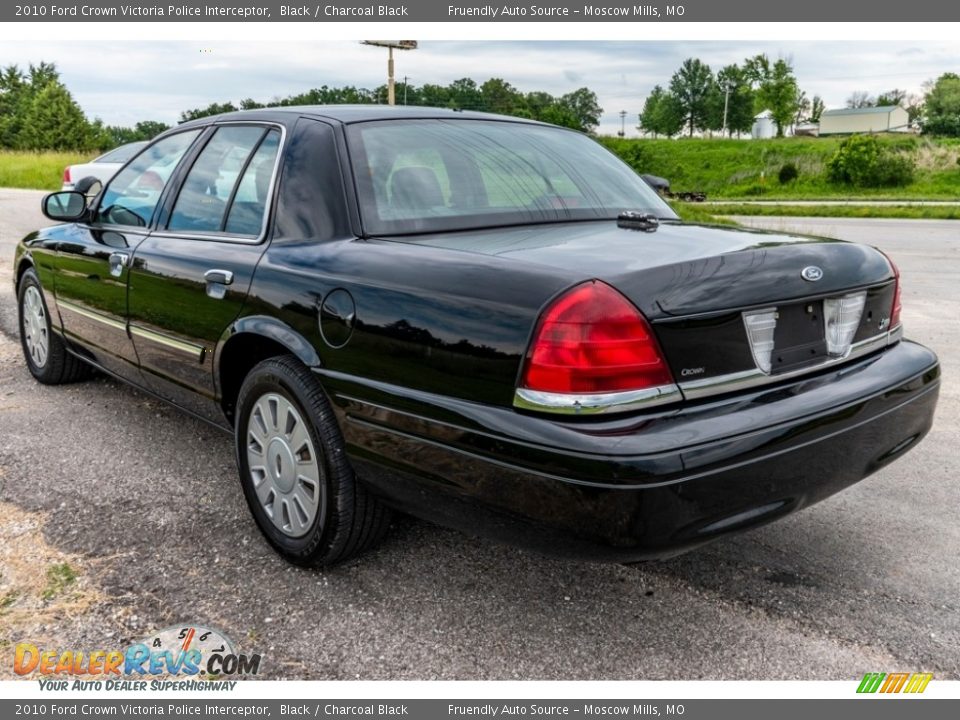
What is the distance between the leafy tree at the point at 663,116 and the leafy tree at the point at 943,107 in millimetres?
26229

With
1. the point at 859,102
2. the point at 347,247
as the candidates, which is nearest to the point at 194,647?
the point at 347,247

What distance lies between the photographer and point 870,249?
9.55 ft

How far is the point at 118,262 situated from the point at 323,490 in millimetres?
1890

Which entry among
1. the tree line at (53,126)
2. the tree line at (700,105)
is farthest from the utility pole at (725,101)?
the tree line at (53,126)

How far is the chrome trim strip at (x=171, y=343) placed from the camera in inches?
134

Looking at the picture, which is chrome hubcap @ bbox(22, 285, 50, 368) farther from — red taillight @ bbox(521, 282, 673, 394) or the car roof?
red taillight @ bbox(521, 282, 673, 394)

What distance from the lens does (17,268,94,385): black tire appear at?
5051mm

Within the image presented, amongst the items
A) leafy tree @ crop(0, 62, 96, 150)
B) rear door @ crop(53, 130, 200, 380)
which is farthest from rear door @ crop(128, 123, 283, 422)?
leafy tree @ crop(0, 62, 96, 150)

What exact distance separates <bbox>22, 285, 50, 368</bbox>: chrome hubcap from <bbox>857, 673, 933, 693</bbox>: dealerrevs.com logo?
4615 mm

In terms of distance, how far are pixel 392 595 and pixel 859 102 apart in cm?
12901

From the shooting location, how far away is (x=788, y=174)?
4928cm

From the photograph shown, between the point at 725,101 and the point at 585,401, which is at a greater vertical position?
the point at 725,101

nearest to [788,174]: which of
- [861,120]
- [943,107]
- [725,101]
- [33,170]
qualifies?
[33,170]

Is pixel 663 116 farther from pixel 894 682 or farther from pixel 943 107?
pixel 894 682
